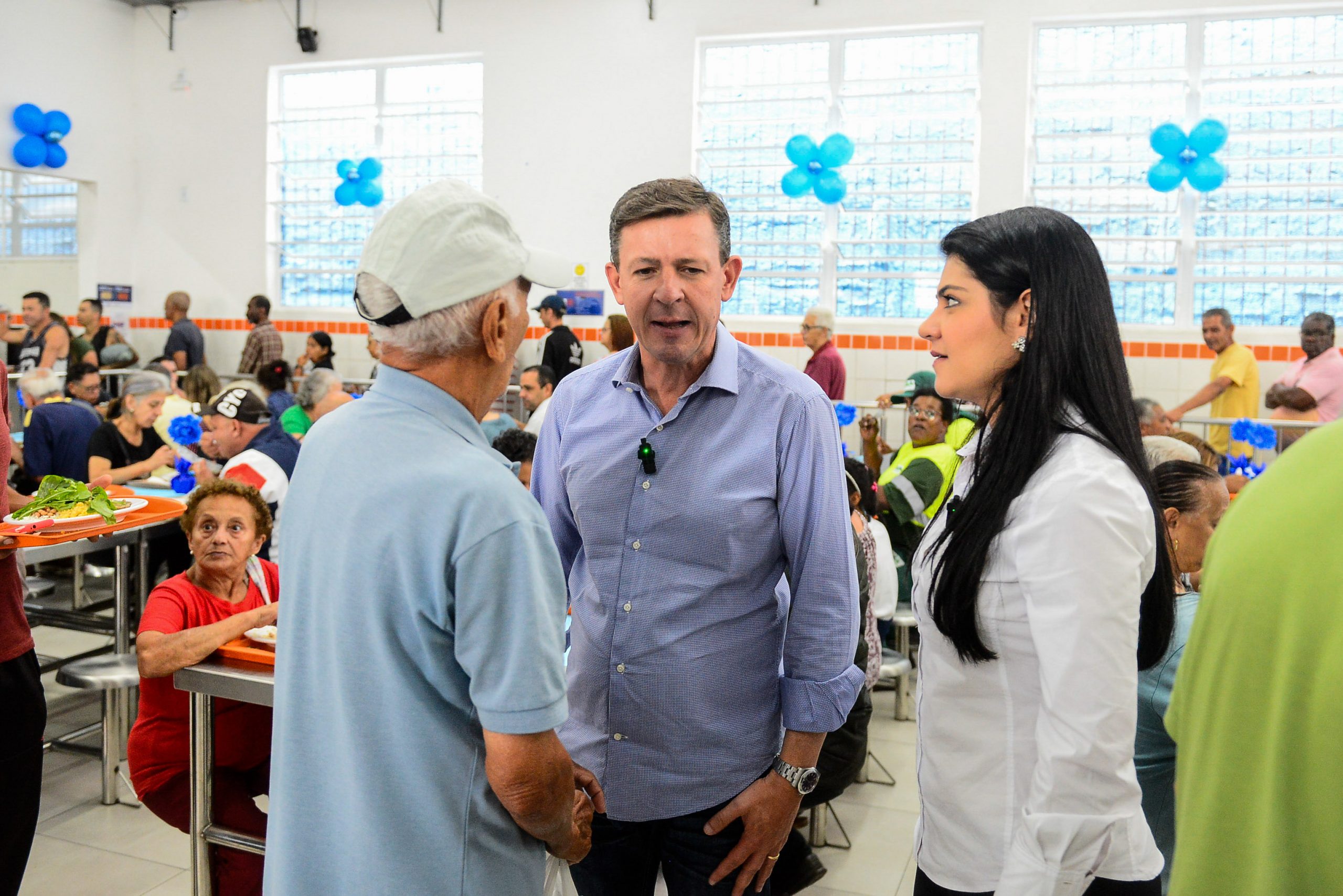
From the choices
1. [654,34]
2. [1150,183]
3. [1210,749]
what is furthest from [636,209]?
[654,34]

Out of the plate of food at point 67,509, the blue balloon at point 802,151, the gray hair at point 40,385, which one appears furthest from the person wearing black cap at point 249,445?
the blue balloon at point 802,151

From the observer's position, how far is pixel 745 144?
9.40 m

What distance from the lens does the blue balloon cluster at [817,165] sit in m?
8.31

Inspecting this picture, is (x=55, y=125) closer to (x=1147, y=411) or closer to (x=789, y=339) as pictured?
(x=789, y=339)

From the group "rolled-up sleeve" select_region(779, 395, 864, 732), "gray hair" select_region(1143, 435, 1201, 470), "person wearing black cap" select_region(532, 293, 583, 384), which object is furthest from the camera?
"person wearing black cap" select_region(532, 293, 583, 384)

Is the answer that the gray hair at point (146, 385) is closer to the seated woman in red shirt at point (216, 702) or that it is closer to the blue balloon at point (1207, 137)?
the seated woman in red shirt at point (216, 702)

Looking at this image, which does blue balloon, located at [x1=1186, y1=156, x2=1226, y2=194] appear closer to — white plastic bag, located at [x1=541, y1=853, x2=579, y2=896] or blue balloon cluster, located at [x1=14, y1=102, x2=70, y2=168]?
white plastic bag, located at [x1=541, y1=853, x2=579, y2=896]

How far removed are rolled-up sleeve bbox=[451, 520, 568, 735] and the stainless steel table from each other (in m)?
1.19

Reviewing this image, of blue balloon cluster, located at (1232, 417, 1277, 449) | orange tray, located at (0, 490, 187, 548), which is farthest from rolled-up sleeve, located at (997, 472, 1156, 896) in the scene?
blue balloon cluster, located at (1232, 417, 1277, 449)

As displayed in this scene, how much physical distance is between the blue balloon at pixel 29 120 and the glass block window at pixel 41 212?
121cm

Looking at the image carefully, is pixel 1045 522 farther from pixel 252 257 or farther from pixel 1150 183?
pixel 252 257

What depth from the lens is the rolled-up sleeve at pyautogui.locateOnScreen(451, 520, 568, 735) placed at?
3.65ft

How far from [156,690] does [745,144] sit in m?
7.86

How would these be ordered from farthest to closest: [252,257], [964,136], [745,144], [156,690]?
[252,257] < [745,144] < [964,136] < [156,690]
